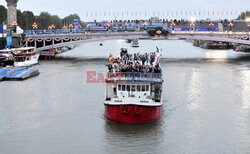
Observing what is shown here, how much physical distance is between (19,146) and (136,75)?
1267 cm

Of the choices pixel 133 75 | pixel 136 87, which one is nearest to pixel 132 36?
pixel 136 87

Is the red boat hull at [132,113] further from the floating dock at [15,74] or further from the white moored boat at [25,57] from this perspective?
the white moored boat at [25,57]

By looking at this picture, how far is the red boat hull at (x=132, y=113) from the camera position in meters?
38.6

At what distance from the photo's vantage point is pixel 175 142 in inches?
1410

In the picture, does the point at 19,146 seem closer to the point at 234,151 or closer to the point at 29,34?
the point at 234,151

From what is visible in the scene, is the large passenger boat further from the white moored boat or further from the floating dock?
the white moored boat

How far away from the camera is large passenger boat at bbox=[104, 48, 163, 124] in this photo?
38688 millimetres

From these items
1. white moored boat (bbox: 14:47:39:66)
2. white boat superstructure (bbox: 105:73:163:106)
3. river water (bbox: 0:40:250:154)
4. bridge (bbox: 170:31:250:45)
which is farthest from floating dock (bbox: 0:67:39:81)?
bridge (bbox: 170:31:250:45)

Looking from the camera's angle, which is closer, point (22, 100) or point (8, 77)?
point (22, 100)

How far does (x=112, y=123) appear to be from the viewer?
40.1 meters

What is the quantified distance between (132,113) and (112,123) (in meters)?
2.49

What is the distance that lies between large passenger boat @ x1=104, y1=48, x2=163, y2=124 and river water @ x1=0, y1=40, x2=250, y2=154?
→ 0.87 meters

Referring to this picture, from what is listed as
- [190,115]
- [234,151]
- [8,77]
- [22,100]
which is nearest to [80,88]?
[22,100]

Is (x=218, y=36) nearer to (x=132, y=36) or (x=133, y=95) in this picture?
(x=132, y=36)
